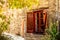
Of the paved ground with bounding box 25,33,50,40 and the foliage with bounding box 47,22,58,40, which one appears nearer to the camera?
the foliage with bounding box 47,22,58,40

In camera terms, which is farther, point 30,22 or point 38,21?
point 30,22

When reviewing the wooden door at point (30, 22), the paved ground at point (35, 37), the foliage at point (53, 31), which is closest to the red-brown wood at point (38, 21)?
the wooden door at point (30, 22)

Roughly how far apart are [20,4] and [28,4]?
49 centimetres

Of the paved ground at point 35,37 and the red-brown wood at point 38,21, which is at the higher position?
the red-brown wood at point 38,21

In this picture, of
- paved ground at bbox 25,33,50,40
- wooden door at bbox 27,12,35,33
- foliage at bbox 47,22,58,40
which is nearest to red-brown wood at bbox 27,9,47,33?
wooden door at bbox 27,12,35,33

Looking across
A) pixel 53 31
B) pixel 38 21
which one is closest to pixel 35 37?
pixel 38 21

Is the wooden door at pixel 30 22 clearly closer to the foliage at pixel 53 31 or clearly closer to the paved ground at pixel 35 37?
the paved ground at pixel 35 37

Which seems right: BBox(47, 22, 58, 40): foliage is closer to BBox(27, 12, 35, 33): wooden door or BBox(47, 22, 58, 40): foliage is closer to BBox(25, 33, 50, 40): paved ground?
BBox(25, 33, 50, 40): paved ground

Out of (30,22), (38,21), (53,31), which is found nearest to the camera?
(53,31)

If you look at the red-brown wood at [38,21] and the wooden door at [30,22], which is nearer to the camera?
the red-brown wood at [38,21]

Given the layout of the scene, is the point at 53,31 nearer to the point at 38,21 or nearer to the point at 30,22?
the point at 38,21

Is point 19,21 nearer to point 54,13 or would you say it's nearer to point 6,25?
point 6,25

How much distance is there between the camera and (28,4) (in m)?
10.0

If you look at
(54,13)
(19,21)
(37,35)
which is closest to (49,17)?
(54,13)
